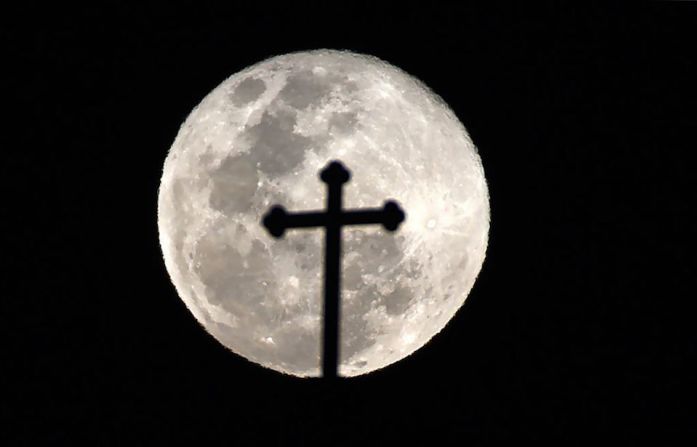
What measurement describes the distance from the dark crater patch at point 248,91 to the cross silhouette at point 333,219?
1023mm

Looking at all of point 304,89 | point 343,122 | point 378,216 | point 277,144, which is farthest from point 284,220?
point 304,89

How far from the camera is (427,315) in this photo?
18.1ft

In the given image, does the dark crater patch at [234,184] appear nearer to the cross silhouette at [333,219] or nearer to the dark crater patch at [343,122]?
the cross silhouette at [333,219]

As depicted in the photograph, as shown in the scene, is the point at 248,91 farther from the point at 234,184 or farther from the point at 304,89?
the point at 234,184

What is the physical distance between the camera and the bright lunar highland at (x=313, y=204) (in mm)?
4961

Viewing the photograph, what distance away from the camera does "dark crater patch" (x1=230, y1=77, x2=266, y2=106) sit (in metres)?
5.25

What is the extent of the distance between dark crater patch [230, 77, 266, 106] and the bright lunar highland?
0.5 inches

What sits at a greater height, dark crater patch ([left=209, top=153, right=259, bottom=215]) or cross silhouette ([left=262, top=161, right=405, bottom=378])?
dark crater patch ([left=209, top=153, right=259, bottom=215])

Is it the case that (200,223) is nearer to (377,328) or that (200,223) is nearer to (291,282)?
(291,282)

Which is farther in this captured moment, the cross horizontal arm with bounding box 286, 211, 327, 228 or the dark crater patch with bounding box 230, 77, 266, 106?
the dark crater patch with bounding box 230, 77, 266, 106

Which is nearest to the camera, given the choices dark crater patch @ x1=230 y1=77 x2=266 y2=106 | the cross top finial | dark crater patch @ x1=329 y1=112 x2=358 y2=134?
the cross top finial

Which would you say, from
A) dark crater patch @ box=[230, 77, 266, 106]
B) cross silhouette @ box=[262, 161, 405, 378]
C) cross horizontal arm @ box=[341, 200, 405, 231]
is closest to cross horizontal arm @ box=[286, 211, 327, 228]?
cross silhouette @ box=[262, 161, 405, 378]

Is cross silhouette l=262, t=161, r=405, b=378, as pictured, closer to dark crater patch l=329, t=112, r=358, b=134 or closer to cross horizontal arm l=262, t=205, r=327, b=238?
cross horizontal arm l=262, t=205, r=327, b=238

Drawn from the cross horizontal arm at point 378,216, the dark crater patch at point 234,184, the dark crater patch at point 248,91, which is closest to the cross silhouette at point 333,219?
the cross horizontal arm at point 378,216
